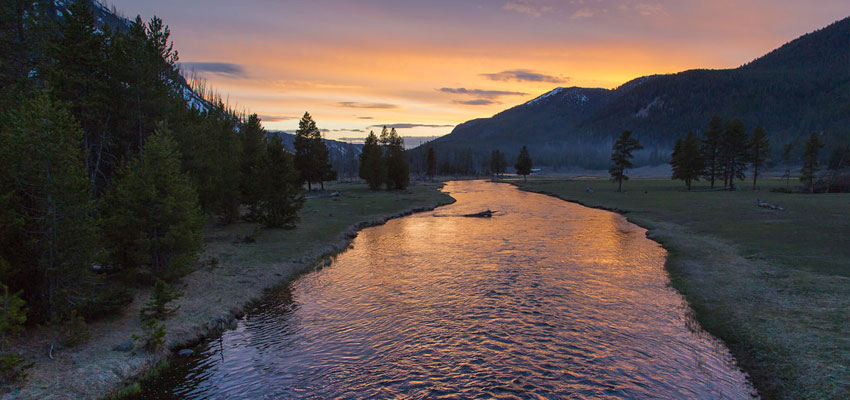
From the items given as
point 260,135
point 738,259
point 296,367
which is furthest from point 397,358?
point 260,135

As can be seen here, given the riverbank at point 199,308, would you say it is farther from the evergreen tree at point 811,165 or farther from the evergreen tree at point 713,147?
the evergreen tree at point 811,165

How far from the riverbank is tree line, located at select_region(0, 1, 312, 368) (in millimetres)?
1188

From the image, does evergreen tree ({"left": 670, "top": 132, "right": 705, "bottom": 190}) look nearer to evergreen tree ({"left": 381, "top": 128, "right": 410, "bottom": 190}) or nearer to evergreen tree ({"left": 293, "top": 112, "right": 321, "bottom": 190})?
evergreen tree ({"left": 381, "top": 128, "right": 410, "bottom": 190})

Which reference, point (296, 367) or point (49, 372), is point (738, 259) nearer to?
point (296, 367)

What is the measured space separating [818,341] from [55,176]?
1094 inches

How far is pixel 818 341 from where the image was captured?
46.6 feet

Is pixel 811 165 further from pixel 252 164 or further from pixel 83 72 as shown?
pixel 83 72

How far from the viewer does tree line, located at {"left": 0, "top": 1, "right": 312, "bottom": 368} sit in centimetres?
1348

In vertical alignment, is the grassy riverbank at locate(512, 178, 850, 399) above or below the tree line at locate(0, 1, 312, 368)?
below

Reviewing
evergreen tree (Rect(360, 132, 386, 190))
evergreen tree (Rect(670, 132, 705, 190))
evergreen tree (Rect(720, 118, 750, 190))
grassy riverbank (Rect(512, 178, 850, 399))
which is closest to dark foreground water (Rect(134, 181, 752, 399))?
grassy riverbank (Rect(512, 178, 850, 399))

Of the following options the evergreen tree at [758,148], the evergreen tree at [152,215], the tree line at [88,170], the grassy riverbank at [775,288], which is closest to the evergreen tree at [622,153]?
the evergreen tree at [758,148]

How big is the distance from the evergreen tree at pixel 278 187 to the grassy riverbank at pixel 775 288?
34291 millimetres

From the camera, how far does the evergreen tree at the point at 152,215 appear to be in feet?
60.8

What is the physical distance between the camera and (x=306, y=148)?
8894 centimetres
